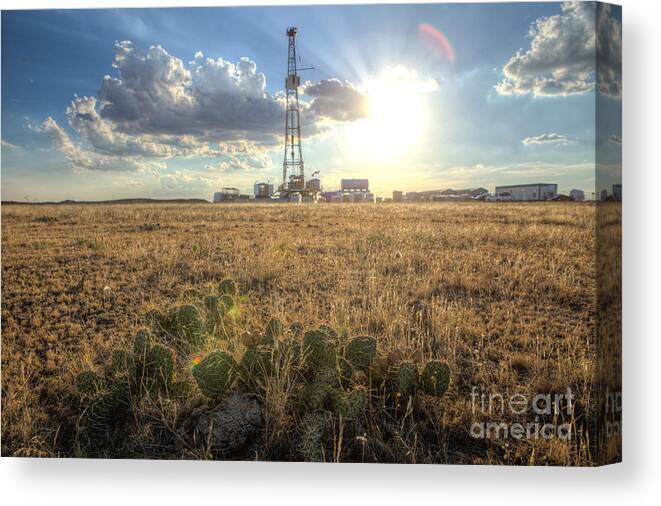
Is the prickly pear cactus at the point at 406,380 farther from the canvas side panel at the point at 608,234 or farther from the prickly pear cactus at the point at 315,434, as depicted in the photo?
the canvas side panel at the point at 608,234

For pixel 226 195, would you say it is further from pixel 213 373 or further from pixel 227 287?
pixel 213 373

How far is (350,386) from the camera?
3527 mm

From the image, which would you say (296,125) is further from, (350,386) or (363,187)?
(350,386)

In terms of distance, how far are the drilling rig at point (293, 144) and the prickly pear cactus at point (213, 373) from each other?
164 cm

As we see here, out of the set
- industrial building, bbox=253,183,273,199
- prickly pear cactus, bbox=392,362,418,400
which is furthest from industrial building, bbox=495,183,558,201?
industrial building, bbox=253,183,273,199

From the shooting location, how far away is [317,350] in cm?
345

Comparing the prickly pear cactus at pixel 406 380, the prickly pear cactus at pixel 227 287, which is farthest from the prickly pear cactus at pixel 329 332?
the prickly pear cactus at pixel 227 287

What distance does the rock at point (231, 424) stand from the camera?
11.1ft

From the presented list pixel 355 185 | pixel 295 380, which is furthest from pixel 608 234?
pixel 295 380

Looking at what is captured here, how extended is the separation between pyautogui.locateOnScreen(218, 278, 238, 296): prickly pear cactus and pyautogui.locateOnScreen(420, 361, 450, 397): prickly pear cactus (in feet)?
5.68

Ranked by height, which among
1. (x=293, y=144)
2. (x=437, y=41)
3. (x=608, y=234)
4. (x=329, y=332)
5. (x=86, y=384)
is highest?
(x=437, y=41)

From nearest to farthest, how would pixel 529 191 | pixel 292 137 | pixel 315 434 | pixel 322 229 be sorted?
pixel 315 434 < pixel 529 191 < pixel 292 137 < pixel 322 229
